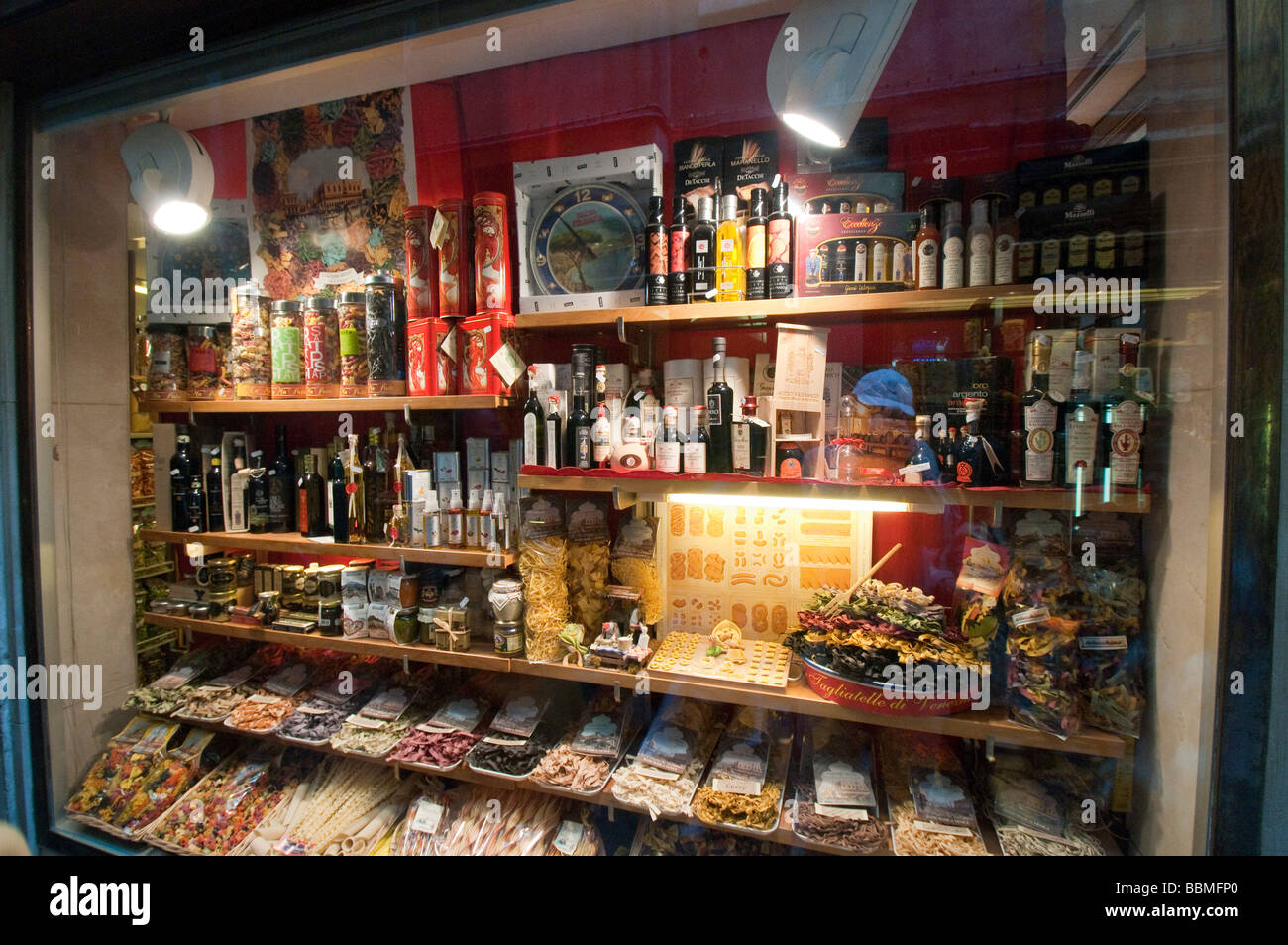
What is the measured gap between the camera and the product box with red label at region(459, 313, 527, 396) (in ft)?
6.11

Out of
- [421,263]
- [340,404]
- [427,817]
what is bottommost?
[427,817]

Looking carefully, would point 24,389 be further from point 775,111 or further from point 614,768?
point 775,111

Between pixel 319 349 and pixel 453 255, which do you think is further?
pixel 319 349

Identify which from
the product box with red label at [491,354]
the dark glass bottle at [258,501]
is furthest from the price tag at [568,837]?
the dark glass bottle at [258,501]

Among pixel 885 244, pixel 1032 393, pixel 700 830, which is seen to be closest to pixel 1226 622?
pixel 1032 393

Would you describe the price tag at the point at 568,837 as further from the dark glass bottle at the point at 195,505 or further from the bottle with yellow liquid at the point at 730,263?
the dark glass bottle at the point at 195,505

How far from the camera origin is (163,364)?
2.34 meters

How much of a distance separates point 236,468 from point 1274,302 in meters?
3.26

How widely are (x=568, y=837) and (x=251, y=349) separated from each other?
7.38 feet

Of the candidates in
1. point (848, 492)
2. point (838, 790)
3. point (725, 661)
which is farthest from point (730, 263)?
point (838, 790)

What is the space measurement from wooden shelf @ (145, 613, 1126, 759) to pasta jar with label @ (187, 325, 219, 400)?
3.44ft

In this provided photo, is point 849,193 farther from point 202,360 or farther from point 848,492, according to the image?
point 202,360

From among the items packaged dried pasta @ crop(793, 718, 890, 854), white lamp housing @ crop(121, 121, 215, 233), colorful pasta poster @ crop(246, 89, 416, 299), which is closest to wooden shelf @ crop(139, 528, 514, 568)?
colorful pasta poster @ crop(246, 89, 416, 299)

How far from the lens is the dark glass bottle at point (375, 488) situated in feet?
7.04
